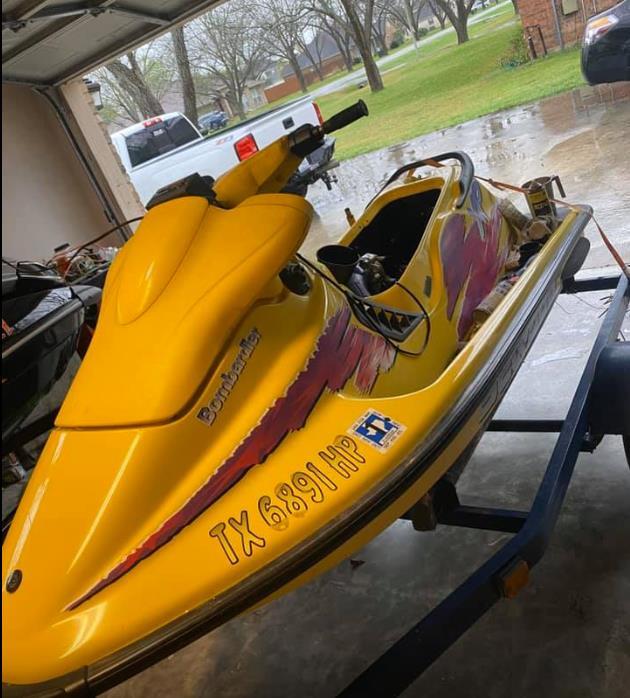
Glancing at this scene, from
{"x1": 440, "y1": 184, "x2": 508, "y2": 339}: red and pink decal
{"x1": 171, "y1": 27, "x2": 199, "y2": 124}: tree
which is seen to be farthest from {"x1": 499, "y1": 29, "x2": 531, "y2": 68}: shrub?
{"x1": 440, "y1": 184, "x2": 508, "y2": 339}: red and pink decal

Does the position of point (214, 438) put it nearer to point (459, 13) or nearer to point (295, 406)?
point (295, 406)

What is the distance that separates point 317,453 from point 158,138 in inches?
308

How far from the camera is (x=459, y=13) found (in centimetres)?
1230

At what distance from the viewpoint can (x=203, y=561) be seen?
1096 millimetres

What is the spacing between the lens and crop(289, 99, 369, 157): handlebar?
159 centimetres

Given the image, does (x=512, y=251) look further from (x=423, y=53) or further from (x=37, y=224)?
(x=423, y=53)

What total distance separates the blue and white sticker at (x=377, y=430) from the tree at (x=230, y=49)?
975 centimetres

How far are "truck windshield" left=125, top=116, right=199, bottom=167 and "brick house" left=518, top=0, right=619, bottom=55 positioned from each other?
4936mm

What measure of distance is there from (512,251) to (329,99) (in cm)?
967

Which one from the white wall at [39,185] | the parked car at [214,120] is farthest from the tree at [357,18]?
the white wall at [39,185]

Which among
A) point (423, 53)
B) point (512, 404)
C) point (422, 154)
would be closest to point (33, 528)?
point (512, 404)

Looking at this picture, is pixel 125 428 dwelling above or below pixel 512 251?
above

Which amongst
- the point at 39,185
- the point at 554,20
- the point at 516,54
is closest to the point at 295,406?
the point at 39,185

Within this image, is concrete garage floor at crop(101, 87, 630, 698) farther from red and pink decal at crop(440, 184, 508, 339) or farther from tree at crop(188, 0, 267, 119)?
tree at crop(188, 0, 267, 119)
